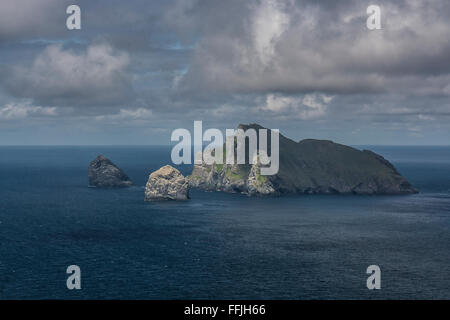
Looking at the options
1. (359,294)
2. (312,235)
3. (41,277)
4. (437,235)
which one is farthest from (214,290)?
(437,235)

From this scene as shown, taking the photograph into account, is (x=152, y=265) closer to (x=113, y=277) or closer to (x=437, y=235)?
(x=113, y=277)

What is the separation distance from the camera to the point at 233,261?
509 feet

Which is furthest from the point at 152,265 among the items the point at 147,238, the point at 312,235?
the point at 312,235

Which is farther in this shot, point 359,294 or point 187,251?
point 187,251

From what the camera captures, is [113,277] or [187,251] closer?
[113,277]

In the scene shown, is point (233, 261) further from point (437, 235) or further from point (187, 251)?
point (437, 235)

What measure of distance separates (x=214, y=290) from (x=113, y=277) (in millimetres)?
31545

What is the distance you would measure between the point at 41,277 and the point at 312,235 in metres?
109

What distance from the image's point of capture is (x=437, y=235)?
197375 millimetres

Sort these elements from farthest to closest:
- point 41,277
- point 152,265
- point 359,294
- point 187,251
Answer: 1. point 187,251
2. point 152,265
3. point 41,277
4. point 359,294
